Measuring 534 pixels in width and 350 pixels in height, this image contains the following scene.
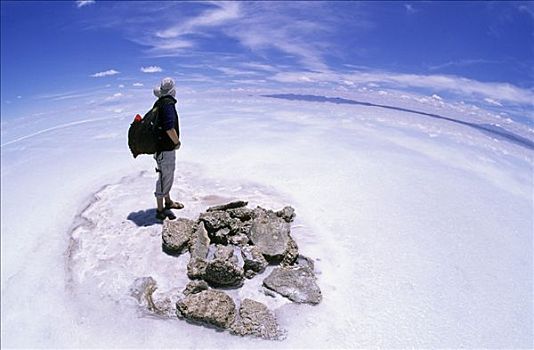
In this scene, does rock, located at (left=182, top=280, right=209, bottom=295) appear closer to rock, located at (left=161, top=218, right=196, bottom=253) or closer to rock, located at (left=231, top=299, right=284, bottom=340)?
rock, located at (left=231, top=299, right=284, bottom=340)

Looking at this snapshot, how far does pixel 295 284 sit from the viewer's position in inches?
129

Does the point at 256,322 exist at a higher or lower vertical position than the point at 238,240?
lower

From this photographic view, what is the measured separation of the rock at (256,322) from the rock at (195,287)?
43 centimetres

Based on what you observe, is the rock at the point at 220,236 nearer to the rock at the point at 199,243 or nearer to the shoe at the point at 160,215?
the rock at the point at 199,243

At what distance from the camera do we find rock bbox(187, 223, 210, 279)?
11.0ft

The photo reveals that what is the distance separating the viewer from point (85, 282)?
139 inches

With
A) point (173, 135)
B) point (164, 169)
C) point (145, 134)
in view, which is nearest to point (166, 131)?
point (173, 135)

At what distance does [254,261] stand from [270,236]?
441mm

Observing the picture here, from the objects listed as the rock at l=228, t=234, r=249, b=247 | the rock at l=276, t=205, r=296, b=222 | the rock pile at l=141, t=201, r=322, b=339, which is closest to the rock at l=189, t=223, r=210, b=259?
the rock pile at l=141, t=201, r=322, b=339

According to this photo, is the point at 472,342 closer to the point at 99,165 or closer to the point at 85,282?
the point at 85,282

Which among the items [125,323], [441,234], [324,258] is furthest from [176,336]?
[441,234]

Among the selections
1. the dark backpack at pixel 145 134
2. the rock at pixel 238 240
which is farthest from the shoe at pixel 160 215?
the rock at pixel 238 240

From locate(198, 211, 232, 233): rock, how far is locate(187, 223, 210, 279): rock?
7 centimetres

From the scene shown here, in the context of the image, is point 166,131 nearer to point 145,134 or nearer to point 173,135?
point 173,135
